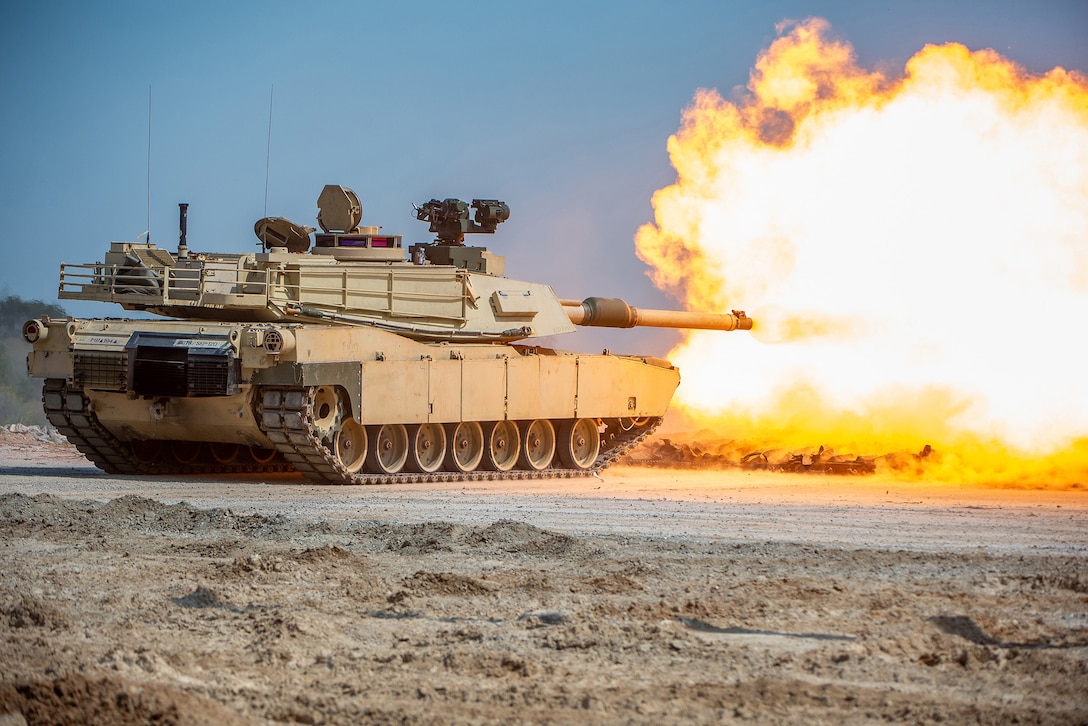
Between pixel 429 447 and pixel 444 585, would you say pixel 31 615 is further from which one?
pixel 429 447

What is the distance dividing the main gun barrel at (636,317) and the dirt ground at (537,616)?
10794 mm

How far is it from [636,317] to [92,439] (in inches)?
399

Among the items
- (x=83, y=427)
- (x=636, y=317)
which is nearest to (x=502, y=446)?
(x=636, y=317)

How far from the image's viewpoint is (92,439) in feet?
72.3

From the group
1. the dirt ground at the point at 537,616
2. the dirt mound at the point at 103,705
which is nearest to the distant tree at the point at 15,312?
the dirt ground at the point at 537,616

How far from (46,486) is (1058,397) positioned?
15.0 meters

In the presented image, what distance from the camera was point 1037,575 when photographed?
11.0 m

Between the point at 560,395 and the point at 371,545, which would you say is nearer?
the point at 371,545

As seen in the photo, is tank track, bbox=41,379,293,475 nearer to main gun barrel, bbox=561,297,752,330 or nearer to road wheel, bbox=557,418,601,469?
road wheel, bbox=557,418,601,469

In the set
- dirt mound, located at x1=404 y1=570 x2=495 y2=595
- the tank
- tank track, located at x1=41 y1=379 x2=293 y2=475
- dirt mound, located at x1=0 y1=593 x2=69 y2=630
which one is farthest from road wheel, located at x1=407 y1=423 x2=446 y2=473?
dirt mound, located at x1=0 y1=593 x2=69 y2=630

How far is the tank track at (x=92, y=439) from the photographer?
21.6 meters

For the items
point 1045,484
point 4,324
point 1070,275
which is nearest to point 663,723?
point 1045,484

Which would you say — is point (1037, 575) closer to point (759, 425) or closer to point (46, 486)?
point (46, 486)

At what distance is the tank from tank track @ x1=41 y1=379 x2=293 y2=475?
0.03m
